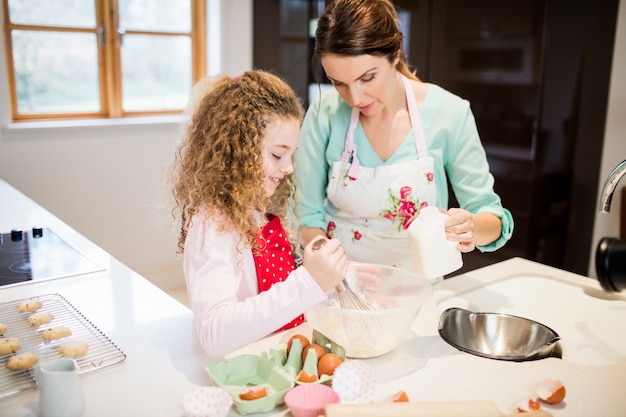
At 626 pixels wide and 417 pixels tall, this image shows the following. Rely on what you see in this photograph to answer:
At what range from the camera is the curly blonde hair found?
1.15 metres

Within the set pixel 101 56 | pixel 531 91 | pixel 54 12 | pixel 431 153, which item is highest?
pixel 54 12

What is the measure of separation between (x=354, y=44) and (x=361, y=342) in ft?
2.18

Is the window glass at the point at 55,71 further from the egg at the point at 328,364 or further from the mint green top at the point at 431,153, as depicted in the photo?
the egg at the point at 328,364

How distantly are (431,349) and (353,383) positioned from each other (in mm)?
270

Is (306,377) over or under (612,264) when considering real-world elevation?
under

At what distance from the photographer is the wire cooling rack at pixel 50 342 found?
1.02 m

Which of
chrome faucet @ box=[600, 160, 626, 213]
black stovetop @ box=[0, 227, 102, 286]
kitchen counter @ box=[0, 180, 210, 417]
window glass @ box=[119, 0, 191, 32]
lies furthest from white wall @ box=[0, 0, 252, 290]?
chrome faucet @ box=[600, 160, 626, 213]

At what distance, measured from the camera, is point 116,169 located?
10.6 ft

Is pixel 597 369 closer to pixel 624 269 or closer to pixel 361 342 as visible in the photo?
pixel 624 269

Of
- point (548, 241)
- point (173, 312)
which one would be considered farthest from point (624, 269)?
point (548, 241)

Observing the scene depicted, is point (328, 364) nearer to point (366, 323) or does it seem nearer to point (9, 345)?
point (366, 323)

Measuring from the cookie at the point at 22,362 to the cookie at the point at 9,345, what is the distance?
0.12 feet

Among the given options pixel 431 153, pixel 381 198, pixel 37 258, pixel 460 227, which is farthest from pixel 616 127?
pixel 37 258

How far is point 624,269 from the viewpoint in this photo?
0.90m
